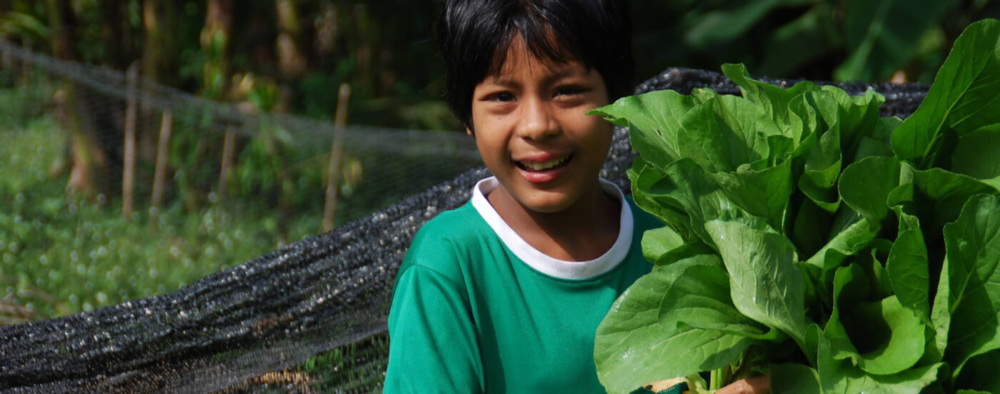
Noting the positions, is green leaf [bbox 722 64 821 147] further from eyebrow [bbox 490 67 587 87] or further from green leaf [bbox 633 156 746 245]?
eyebrow [bbox 490 67 587 87]

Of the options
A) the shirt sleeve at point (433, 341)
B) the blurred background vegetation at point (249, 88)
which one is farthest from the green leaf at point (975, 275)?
the blurred background vegetation at point (249, 88)

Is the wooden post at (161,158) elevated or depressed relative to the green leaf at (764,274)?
elevated

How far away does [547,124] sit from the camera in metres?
1.59

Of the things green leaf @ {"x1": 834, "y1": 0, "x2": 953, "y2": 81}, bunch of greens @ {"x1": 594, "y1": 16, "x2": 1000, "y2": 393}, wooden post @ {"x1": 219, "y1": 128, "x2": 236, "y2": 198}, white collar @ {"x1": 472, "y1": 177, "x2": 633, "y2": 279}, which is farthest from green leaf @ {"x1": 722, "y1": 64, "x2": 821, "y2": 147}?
wooden post @ {"x1": 219, "y1": 128, "x2": 236, "y2": 198}

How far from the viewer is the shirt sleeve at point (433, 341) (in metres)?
1.53

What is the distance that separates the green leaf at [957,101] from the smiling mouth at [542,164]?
1.60ft

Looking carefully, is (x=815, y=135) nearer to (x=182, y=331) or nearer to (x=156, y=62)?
(x=182, y=331)

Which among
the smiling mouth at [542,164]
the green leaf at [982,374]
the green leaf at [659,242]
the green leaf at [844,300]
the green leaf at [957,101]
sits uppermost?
the smiling mouth at [542,164]

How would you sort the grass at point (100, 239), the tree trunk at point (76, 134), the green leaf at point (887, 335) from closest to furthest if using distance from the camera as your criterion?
the green leaf at point (887, 335) → the grass at point (100, 239) → the tree trunk at point (76, 134)

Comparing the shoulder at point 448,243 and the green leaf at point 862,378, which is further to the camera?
the shoulder at point 448,243

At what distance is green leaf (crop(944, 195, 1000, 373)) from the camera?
127 cm

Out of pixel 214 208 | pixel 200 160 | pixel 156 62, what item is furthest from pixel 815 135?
pixel 156 62

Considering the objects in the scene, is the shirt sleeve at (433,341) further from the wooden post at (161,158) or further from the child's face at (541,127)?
the wooden post at (161,158)

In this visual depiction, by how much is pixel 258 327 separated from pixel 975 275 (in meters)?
1.59
